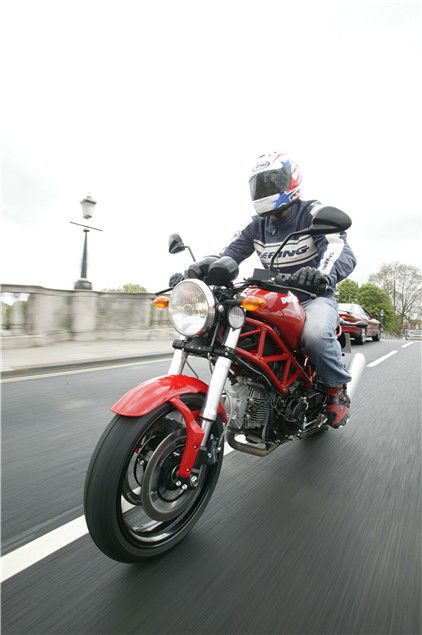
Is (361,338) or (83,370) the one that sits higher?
(361,338)

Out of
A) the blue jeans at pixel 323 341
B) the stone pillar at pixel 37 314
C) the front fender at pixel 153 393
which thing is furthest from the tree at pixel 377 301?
the front fender at pixel 153 393

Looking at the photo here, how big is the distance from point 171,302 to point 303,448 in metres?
1.91

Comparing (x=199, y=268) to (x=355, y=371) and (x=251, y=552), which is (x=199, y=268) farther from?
(x=355, y=371)

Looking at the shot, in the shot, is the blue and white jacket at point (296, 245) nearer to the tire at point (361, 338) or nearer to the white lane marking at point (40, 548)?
the white lane marking at point (40, 548)

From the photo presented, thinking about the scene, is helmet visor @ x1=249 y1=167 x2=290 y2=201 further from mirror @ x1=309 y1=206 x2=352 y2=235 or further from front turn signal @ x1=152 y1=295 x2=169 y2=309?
front turn signal @ x1=152 y1=295 x2=169 y2=309

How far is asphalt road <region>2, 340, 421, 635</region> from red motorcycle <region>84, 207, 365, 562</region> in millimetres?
191

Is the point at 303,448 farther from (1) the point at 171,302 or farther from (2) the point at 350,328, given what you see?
(2) the point at 350,328

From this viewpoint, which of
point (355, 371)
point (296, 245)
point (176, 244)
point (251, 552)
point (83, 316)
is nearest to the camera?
point (251, 552)

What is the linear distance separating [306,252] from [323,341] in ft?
2.22

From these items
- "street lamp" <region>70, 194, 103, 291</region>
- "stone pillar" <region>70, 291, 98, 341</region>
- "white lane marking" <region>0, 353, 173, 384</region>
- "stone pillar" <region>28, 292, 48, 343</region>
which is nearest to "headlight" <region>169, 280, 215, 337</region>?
"white lane marking" <region>0, 353, 173, 384</region>

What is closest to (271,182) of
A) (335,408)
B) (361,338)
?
(335,408)

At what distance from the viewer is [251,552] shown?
174 cm

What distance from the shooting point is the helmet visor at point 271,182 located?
236cm

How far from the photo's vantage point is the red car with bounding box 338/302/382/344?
11997 millimetres
